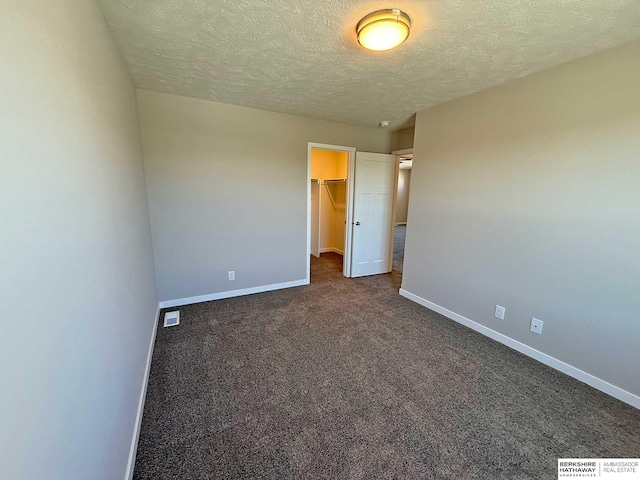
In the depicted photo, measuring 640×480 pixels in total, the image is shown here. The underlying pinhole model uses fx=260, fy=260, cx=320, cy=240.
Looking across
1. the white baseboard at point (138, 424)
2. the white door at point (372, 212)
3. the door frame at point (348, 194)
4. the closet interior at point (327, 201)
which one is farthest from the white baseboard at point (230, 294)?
the closet interior at point (327, 201)

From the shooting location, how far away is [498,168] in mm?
2453

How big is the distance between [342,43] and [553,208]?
6.83 feet

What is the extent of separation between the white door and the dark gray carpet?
5.34 feet

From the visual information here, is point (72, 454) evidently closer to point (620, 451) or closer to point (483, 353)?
point (620, 451)

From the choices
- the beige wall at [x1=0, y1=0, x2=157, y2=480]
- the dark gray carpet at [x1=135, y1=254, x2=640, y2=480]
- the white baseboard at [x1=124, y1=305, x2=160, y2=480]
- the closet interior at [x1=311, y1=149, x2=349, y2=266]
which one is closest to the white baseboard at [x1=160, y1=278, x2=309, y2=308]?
the dark gray carpet at [x1=135, y1=254, x2=640, y2=480]

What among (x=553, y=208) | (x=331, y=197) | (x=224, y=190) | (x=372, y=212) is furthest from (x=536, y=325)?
(x=331, y=197)

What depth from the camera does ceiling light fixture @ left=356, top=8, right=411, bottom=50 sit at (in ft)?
4.89

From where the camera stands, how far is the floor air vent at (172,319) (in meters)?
2.74

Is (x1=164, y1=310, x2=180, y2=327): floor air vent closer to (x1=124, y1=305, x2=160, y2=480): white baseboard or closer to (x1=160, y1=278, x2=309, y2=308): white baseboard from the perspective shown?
(x1=160, y1=278, x2=309, y2=308): white baseboard

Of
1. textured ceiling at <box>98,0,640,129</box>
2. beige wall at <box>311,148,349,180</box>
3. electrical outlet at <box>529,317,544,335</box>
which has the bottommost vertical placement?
electrical outlet at <box>529,317,544,335</box>

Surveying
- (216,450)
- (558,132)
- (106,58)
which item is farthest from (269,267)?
(558,132)

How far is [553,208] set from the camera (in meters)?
2.11

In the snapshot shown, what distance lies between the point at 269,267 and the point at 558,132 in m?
3.30

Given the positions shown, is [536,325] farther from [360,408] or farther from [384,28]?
[384,28]
